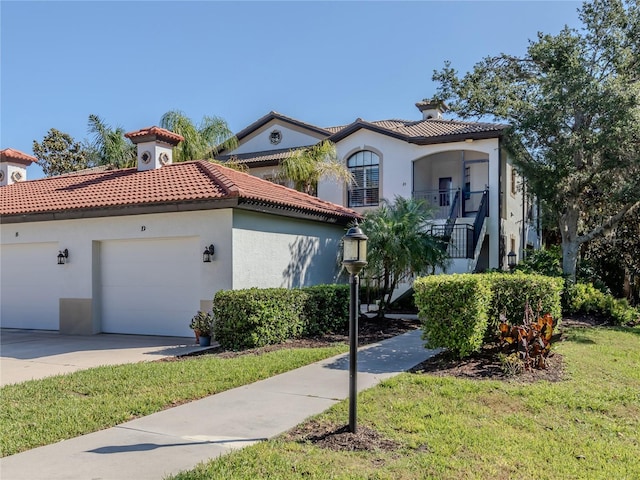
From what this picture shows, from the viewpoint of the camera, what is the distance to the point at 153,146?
48.6 feet

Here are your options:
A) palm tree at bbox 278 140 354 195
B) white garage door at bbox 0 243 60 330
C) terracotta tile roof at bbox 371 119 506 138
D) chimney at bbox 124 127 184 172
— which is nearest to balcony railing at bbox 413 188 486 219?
terracotta tile roof at bbox 371 119 506 138

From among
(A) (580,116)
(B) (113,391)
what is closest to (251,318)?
(B) (113,391)

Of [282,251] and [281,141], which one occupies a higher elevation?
[281,141]

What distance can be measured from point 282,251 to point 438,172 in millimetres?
12421

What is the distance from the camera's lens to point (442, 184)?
22984 millimetres

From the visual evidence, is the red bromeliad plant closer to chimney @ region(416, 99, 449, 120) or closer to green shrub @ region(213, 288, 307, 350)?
green shrub @ region(213, 288, 307, 350)

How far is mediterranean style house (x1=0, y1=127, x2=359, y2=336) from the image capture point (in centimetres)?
1141

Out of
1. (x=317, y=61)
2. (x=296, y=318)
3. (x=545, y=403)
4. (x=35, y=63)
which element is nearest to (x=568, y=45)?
(x=317, y=61)

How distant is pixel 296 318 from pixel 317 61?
7830 mm

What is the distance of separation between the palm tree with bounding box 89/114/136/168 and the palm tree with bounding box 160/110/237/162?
411cm

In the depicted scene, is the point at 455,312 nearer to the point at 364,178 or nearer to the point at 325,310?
the point at 325,310

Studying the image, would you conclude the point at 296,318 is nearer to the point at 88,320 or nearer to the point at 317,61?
the point at 88,320

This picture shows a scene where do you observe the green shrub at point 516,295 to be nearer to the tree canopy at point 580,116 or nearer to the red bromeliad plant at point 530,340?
the red bromeliad plant at point 530,340

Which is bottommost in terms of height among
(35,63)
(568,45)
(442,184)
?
(442,184)
